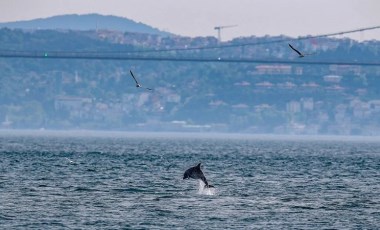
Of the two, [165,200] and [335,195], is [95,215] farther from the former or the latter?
[335,195]

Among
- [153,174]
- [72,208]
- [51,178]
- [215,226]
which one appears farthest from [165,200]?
[153,174]

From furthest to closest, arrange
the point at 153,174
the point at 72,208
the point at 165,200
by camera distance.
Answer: the point at 153,174
the point at 165,200
the point at 72,208

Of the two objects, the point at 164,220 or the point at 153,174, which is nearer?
the point at 164,220

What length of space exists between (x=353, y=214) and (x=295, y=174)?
1264 inches

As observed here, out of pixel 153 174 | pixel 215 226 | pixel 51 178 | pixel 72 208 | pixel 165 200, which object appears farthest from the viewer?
pixel 153 174

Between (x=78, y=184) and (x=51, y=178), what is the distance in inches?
205

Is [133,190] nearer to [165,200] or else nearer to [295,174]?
[165,200]

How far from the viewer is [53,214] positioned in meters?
58.8

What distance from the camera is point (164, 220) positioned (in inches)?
2264

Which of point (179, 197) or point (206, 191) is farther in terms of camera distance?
point (206, 191)

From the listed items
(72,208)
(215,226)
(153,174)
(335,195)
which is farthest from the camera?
(153,174)

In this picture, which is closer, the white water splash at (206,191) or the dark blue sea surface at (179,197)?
the dark blue sea surface at (179,197)

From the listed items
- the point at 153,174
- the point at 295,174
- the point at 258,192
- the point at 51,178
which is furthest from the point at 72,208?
the point at 295,174

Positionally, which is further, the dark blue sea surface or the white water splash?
the white water splash
